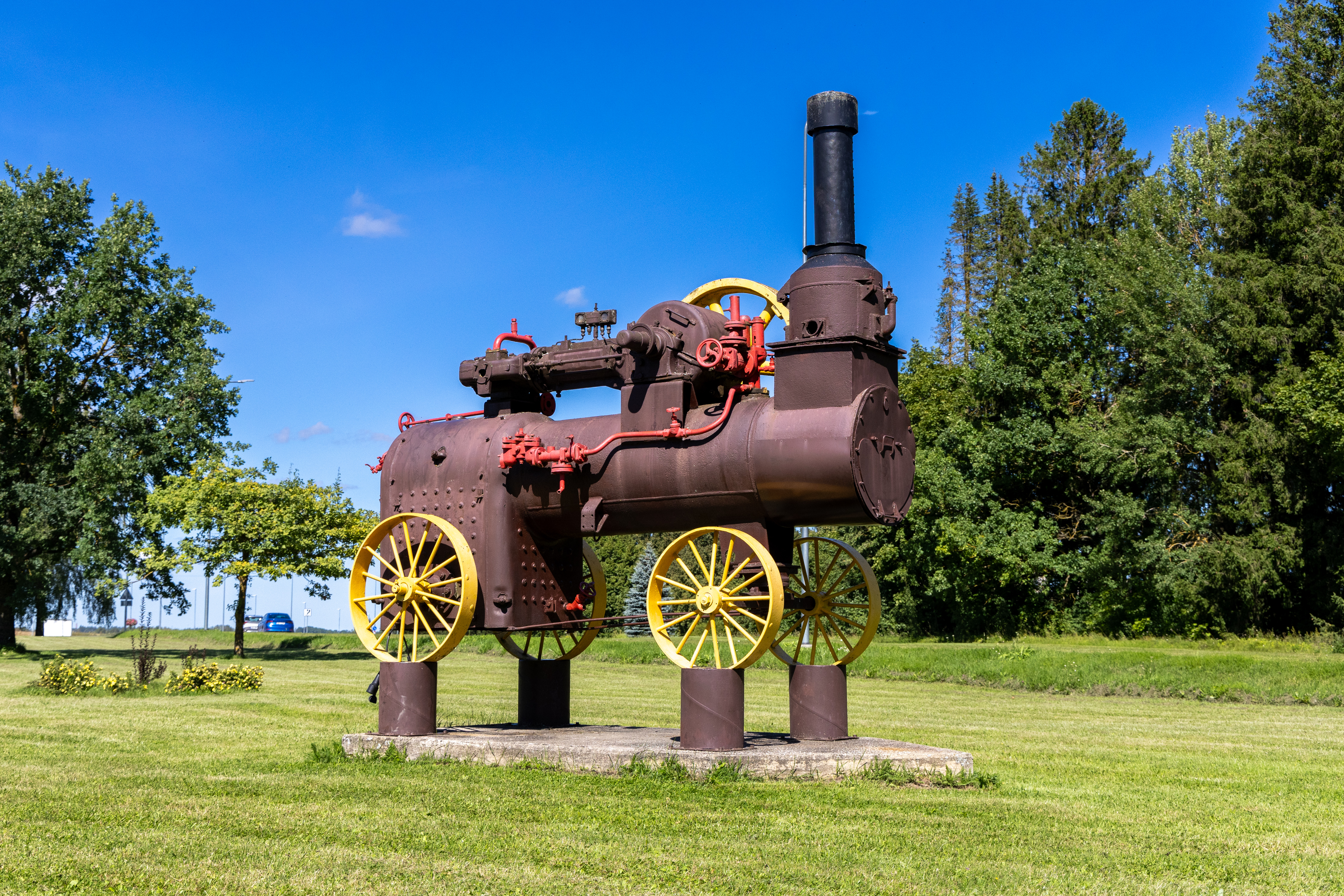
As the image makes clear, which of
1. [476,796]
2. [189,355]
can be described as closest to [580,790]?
[476,796]

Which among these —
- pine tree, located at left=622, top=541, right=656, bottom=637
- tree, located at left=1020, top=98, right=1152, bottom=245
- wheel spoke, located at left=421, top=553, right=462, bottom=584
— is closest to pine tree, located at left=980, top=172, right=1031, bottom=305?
tree, located at left=1020, top=98, right=1152, bottom=245

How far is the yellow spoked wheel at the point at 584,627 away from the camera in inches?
572

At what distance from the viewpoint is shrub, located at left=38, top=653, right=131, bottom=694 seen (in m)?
23.2

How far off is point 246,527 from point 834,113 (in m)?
29.5

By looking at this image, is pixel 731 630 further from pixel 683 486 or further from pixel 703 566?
pixel 683 486

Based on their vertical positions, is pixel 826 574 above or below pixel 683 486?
below

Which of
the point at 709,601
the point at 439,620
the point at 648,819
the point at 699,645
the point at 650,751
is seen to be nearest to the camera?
the point at 648,819

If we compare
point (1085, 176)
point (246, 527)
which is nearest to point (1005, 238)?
point (1085, 176)

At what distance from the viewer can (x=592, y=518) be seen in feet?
43.7

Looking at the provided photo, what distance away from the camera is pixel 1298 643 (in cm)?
3219

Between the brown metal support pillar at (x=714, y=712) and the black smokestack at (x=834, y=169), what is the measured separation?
167 inches

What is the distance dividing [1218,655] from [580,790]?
825 inches

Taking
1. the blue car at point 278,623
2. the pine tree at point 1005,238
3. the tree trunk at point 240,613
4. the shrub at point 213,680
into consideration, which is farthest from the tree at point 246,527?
the blue car at point 278,623

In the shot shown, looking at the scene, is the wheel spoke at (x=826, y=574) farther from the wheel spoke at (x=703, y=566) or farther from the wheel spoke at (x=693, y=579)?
A: the wheel spoke at (x=693, y=579)
